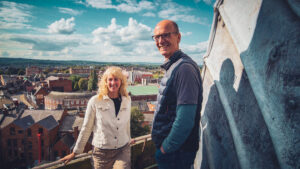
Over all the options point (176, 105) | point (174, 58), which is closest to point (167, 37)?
point (174, 58)

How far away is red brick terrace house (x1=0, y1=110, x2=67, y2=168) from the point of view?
17.4m

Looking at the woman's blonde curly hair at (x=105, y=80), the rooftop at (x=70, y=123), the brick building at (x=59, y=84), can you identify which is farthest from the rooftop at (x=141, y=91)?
the woman's blonde curly hair at (x=105, y=80)

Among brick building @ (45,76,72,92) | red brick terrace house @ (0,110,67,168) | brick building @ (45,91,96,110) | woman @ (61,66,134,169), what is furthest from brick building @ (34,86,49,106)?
woman @ (61,66,134,169)

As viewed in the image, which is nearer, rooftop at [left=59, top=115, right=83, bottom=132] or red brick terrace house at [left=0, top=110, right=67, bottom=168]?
red brick terrace house at [left=0, top=110, right=67, bottom=168]

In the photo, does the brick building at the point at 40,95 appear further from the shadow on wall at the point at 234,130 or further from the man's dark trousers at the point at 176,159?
the shadow on wall at the point at 234,130

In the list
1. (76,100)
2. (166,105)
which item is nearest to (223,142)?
(166,105)

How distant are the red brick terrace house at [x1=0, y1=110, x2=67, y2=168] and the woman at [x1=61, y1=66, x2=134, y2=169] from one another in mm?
18877

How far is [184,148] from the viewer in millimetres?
1953

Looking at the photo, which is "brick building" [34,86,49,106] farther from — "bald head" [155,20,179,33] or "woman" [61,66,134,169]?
"bald head" [155,20,179,33]

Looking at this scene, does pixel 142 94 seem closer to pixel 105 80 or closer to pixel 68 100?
pixel 68 100

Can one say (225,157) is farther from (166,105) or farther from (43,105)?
(43,105)

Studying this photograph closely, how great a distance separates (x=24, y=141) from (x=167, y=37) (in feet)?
74.0

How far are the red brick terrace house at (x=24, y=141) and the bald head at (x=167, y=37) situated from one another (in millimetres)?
20517

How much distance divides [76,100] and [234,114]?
46089 mm
